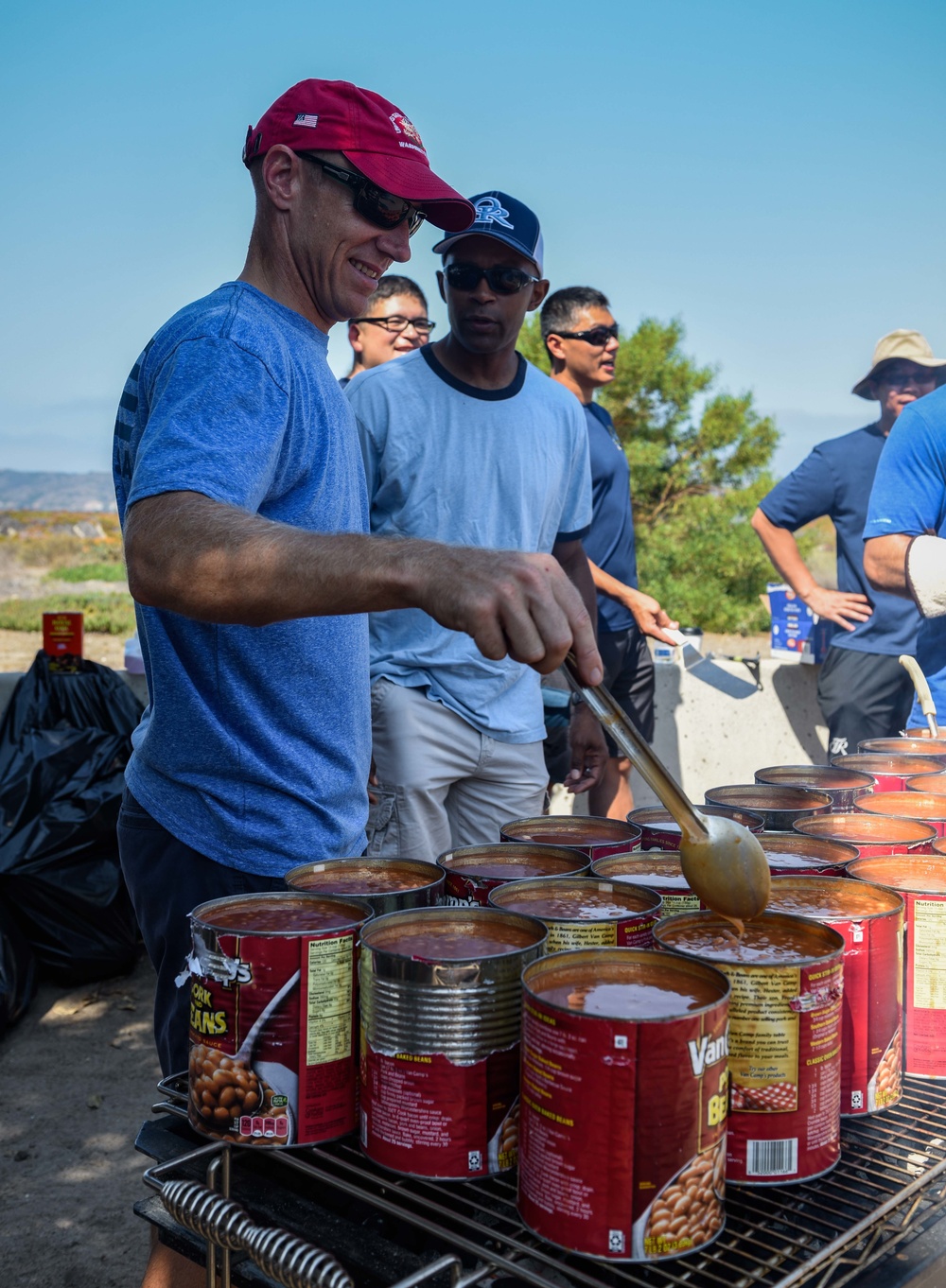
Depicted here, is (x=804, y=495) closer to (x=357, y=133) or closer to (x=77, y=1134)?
(x=357, y=133)

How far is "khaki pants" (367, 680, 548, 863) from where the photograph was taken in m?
3.20

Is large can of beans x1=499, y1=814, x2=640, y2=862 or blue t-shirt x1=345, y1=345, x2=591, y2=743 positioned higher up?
blue t-shirt x1=345, y1=345, x2=591, y2=743

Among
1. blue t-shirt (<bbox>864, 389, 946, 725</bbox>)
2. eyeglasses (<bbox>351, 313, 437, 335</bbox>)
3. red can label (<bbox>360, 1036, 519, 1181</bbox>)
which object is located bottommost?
red can label (<bbox>360, 1036, 519, 1181</bbox>)

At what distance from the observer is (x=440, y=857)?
1.70 m

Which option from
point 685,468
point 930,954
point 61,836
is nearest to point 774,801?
point 930,954

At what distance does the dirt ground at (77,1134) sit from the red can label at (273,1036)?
2.24 m

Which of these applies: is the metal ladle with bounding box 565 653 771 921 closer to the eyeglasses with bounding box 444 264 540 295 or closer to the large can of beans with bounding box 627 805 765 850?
the large can of beans with bounding box 627 805 765 850

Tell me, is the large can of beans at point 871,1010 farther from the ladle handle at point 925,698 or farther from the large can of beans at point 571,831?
the ladle handle at point 925,698

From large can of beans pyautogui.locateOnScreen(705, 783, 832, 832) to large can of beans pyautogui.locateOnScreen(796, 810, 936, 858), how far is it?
6 centimetres

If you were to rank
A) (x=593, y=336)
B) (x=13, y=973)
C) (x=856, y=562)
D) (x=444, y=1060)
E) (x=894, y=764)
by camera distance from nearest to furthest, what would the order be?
(x=444, y=1060) < (x=894, y=764) < (x=13, y=973) < (x=856, y=562) < (x=593, y=336)

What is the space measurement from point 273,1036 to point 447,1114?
0.21 metres

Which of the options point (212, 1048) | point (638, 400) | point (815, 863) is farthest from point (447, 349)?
point (638, 400)

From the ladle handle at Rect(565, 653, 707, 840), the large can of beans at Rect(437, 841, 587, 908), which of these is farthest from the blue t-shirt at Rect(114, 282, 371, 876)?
the ladle handle at Rect(565, 653, 707, 840)

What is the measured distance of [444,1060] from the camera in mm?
1171
